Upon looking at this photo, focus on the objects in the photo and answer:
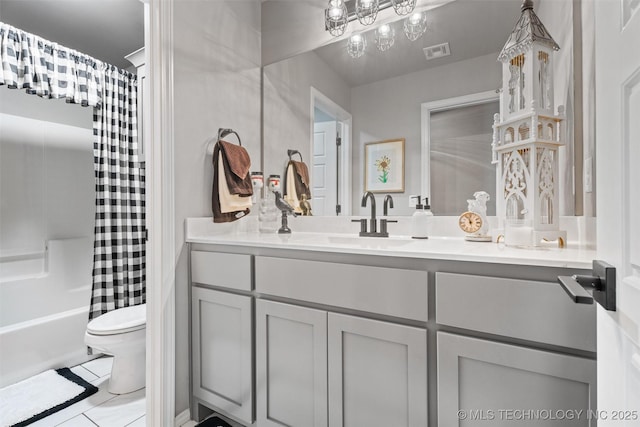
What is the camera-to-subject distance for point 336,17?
175 centimetres

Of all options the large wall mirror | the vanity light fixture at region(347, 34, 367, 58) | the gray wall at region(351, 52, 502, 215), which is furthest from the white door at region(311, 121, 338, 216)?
the vanity light fixture at region(347, 34, 367, 58)

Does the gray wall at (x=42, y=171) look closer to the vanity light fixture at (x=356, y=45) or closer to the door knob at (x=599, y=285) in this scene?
the vanity light fixture at (x=356, y=45)

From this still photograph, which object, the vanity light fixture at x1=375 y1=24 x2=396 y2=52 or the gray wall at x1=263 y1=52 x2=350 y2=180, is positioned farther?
the gray wall at x1=263 y1=52 x2=350 y2=180

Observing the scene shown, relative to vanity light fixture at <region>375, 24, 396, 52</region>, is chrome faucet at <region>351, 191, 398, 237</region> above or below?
below

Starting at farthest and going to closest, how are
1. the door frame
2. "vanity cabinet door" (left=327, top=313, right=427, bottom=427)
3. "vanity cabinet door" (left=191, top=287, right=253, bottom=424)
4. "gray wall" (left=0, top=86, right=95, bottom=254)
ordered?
"gray wall" (left=0, top=86, right=95, bottom=254), the door frame, "vanity cabinet door" (left=191, top=287, right=253, bottom=424), "vanity cabinet door" (left=327, top=313, right=427, bottom=427)

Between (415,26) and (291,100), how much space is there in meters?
0.82

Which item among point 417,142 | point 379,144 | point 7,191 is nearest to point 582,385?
point 417,142

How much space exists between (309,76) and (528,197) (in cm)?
140

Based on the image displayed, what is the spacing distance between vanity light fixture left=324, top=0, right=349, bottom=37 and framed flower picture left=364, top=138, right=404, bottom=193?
2.28ft

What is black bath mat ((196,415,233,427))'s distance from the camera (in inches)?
59.0

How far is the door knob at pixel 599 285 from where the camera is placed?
48 centimetres

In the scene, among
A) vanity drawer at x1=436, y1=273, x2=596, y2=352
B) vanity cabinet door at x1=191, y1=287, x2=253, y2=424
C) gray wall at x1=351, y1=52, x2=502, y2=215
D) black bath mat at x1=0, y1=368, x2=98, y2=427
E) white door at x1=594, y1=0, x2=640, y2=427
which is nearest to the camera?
white door at x1=594, y1=0, x2=640, y2=427

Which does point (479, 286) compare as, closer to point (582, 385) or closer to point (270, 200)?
point (582, 385)

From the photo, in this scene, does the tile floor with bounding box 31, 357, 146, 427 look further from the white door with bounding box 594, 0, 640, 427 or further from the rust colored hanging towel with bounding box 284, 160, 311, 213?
the white door with bounding box 594, 0, 640, 427
